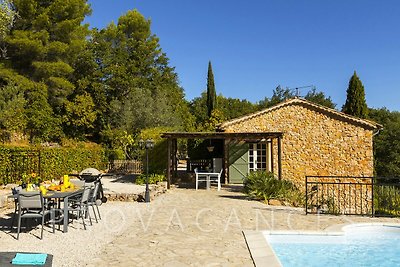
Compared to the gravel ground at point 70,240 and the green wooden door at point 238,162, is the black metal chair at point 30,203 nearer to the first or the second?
the gravel ground at point 70,240

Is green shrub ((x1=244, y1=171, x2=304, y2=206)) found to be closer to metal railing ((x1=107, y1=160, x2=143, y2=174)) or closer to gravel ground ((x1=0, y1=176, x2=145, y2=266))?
gravel ground ((x1=0, y1=176, x2=145, y2=266))

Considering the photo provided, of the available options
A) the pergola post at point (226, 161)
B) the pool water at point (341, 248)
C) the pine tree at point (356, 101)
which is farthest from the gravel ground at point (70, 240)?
the pine tree at point (356, 101)

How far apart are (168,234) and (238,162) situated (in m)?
11.4

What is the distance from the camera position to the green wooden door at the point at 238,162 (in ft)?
58.5

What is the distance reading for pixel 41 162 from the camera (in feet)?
48.6

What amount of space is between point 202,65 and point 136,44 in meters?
7.51

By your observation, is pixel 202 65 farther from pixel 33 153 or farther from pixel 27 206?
pixel 27 206

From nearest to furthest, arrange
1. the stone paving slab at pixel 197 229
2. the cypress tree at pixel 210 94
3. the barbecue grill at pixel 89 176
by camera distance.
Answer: the stone paving slab at pixel 197 229 → the barbecue grill at pixel 89 176 → the cypress tree at pixel 210 94

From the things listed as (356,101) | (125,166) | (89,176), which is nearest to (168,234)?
(89,176)

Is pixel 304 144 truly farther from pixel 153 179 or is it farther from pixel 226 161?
pixel 153 179

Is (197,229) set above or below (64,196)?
below

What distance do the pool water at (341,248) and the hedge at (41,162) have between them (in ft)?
Result: 33.9

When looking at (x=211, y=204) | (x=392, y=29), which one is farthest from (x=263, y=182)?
(x=392, y=29)

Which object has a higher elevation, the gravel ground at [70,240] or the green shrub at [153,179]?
the green shrub at [153,179]
